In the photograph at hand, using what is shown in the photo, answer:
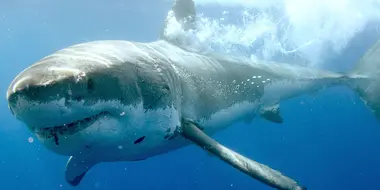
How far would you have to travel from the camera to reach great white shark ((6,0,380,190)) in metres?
2.61

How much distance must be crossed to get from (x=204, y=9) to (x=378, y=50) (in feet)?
63.8

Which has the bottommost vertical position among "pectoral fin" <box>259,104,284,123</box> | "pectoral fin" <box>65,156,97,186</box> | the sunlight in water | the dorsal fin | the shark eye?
"pectoral fin" <box>65,156,97,186</box>

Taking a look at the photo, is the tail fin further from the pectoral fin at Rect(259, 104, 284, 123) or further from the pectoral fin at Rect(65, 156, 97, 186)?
the pectoral fin at Rect(65, 156, 97, 186)

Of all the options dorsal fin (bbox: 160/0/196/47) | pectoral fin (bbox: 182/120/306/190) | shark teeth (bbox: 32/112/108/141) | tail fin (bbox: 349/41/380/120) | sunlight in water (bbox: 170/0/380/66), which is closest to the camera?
shark teeth (bbox: 32/112/108/141)

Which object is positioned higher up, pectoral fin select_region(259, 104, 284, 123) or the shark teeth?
pectoral fin select_region(259, 104, 284, 123)

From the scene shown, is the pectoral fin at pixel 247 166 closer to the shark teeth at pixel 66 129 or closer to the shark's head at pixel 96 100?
the shark's head at pixel 96 100

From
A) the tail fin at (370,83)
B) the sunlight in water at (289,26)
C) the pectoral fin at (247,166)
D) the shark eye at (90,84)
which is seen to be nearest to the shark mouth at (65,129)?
the shark eye at (90,84)

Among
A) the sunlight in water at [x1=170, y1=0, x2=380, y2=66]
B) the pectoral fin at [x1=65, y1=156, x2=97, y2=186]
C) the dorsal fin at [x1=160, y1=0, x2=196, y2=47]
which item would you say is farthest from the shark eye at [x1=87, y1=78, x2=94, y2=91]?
the sunlight in water at [x1=170, y1=0, x2=380, y2=66]

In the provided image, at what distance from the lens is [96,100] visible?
2.92m

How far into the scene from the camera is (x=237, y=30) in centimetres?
2912

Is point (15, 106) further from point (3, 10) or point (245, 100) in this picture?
point (3, 10)

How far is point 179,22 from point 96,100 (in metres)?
6.12

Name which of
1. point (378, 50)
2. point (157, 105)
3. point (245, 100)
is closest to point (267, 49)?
point (378, 50)

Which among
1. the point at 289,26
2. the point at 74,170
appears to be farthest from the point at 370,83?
the point at 289,26
